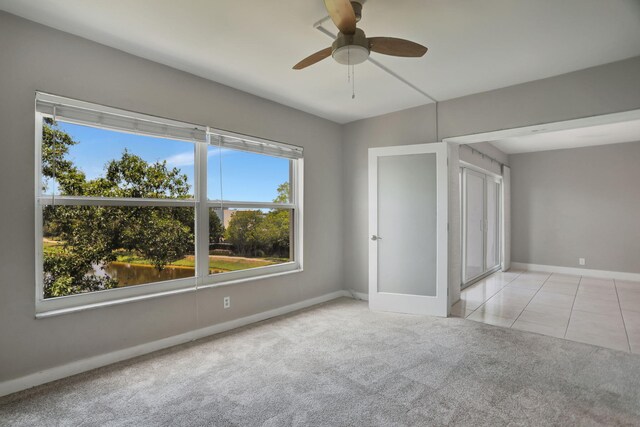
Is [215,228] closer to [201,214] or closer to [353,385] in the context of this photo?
[201,214]

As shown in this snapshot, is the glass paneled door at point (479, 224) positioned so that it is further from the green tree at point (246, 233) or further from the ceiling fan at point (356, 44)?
the ceiling fan at point (356, 44)

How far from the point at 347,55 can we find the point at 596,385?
9.30 feet

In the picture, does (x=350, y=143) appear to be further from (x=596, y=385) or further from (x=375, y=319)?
(x=596, y=385)

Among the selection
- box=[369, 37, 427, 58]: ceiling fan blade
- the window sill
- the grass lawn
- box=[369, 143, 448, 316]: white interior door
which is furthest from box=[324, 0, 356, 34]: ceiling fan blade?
the window sill

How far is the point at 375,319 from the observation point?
3.70 meters

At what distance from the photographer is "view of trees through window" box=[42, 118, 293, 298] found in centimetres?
247

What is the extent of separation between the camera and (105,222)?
8.82 ft

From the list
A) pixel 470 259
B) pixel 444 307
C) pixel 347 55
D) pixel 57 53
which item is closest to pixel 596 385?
pixel 444 307

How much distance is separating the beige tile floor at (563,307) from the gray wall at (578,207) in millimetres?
622

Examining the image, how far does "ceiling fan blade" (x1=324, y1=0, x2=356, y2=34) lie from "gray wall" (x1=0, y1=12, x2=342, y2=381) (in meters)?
1.81

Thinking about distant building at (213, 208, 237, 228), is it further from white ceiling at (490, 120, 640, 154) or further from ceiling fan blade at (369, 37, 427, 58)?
white ceiling at (490, 120, 640, 154)

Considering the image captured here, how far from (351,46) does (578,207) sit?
6.53 metres

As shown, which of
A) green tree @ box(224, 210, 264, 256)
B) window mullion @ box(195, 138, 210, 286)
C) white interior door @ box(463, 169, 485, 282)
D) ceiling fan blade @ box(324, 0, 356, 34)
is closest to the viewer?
ceiling fan blade @ box(324, 0, 356, 34)

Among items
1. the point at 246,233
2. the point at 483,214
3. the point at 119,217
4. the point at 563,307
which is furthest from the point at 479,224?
the point at 119,217
